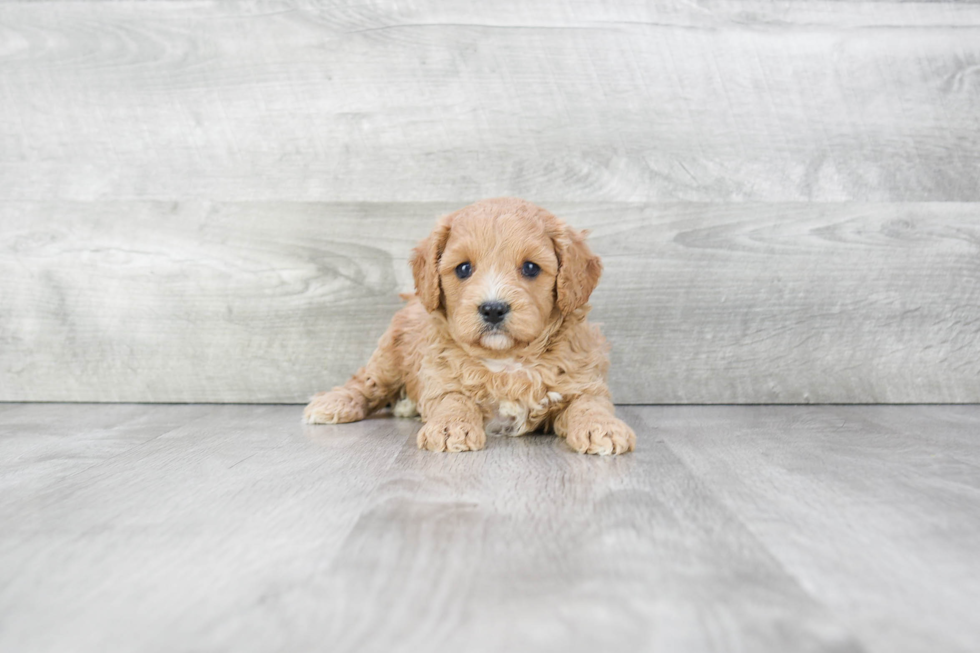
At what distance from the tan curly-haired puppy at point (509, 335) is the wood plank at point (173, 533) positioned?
0.77 feet

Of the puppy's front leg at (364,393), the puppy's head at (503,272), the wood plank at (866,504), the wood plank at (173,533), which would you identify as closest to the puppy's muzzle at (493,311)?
the puppy's head at (503,272)

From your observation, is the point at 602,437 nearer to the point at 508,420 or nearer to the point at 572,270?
the point at 508,420

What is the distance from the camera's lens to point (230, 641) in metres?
0.98

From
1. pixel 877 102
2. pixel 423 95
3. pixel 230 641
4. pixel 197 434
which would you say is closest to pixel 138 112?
pixel 423 95

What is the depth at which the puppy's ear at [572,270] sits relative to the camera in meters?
2.25

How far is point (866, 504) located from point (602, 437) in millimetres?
685

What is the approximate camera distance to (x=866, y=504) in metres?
1.55

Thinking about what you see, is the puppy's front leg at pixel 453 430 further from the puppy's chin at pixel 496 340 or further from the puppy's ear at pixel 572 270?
the puppy's ear at pixel 572 270

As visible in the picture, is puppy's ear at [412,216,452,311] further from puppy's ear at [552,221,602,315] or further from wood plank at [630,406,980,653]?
wood plank at [630,406,980,653]

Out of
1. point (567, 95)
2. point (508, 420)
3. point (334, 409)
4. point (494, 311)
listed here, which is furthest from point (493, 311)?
point (567, 95)

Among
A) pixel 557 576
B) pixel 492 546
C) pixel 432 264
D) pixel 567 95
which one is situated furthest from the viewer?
pixel 567 95

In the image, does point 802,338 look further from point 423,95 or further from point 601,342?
point 423,95

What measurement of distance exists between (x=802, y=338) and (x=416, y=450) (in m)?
1.73

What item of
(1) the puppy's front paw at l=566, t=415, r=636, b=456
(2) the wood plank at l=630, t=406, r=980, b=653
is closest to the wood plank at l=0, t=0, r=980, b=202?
(2) the wood plank at l=630, t=406, r=980, b=653
